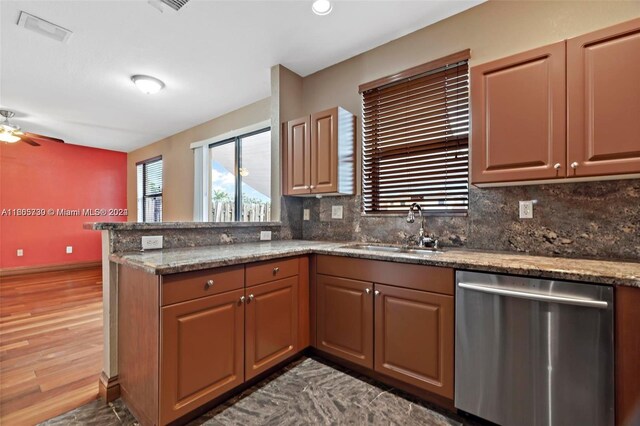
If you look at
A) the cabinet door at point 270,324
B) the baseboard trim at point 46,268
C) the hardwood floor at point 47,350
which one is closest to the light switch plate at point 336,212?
the cabinet door at point 270,324

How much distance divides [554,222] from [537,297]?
752mm

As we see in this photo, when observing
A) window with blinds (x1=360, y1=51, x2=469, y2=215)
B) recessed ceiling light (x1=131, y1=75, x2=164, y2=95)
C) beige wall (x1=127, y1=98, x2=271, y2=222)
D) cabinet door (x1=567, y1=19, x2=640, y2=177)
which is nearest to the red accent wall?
beige wall (x1=127, y1=98, x2=271, y2=222)

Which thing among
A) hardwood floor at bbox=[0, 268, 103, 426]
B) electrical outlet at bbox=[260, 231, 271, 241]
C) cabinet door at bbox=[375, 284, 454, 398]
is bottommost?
hardwood floor at bbox=[0, 268, 103, 426]

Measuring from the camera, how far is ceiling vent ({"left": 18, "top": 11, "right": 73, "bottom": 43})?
86.2 inches

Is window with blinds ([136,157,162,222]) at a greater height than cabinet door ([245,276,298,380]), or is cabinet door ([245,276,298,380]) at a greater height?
window with blinds ([136,157,162,222])

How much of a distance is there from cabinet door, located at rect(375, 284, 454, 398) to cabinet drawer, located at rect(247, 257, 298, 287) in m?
0.60

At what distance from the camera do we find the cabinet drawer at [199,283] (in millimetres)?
1386

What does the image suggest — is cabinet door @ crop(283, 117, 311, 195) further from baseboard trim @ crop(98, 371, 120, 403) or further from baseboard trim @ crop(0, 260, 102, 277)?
baseboard trim @ crop(0, 260, 102, 277)

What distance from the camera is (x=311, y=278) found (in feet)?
7.23

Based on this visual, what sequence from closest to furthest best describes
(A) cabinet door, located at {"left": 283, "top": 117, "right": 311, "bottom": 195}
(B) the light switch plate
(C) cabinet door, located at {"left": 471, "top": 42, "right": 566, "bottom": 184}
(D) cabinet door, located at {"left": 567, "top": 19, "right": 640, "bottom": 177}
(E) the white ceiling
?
(D) cabinet door, located at {"left": 567, "top": 19, "right": 640, "bottom": 177} < (C) cabinet door, located at {"left": 471, "top": 42, "right": 566, "bottom": 184} < (E) the white ceiling < (A) cabinet door, located at {"left": 283, "top": 117, "right": 311, "bottom": 195} < (B) the light switch plate

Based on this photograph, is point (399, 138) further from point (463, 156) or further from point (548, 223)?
point (548, 223)

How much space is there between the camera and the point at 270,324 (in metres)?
1.90

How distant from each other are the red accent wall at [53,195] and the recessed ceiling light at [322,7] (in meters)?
6.13

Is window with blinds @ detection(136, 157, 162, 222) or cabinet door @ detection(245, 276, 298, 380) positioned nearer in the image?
cabinet door @ detection(245, 276, 298, 380)
